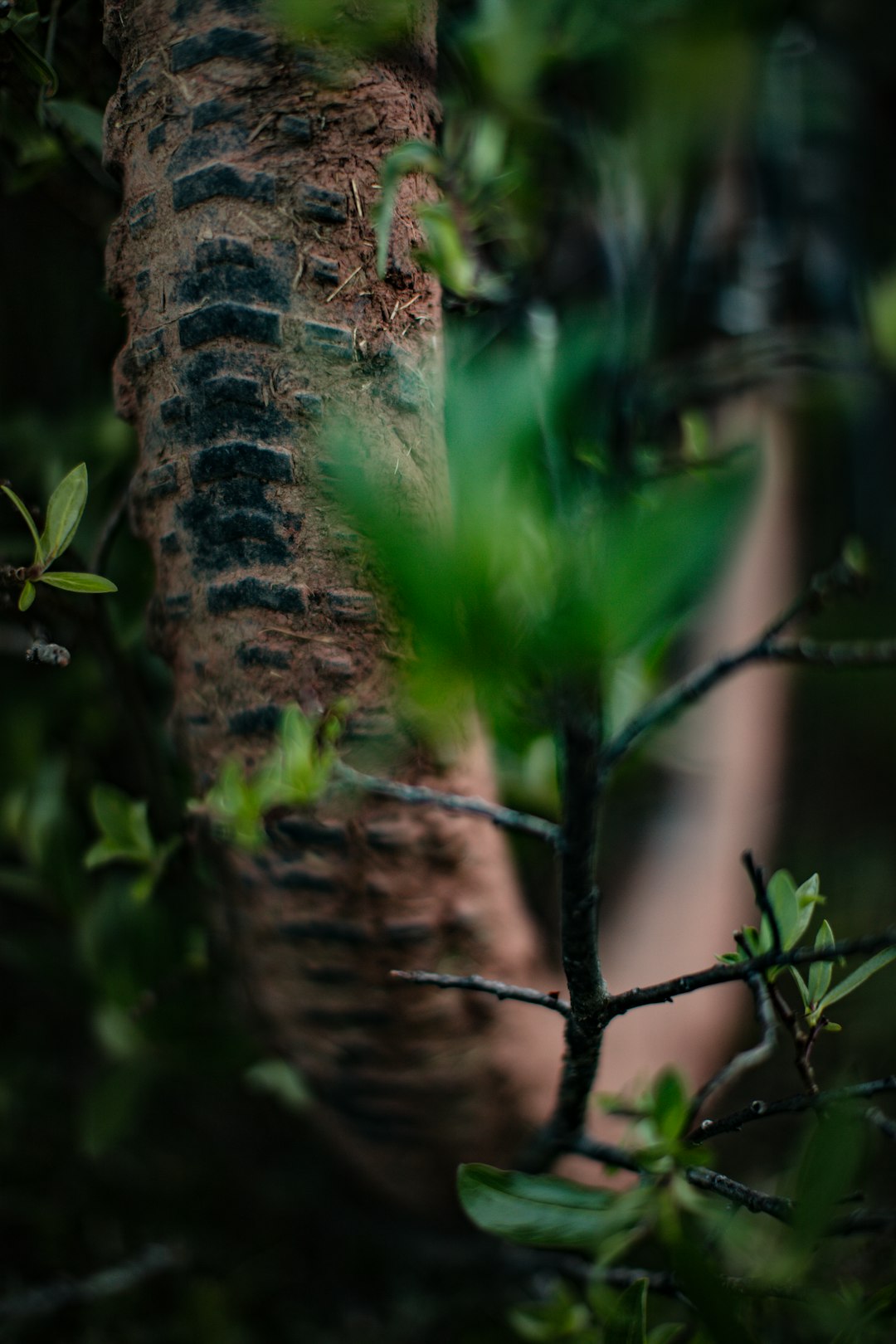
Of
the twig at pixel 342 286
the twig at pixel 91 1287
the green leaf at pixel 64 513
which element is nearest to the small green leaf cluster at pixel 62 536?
the green leaf at pixel 64 513

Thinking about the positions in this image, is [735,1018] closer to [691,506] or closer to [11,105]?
[691,506]

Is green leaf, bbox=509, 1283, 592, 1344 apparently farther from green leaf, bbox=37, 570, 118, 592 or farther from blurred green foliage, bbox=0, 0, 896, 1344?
green leaf, bbox=37, 570, 118, 592

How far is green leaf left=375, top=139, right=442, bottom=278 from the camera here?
1.07ft

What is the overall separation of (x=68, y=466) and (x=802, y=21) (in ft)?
2.56

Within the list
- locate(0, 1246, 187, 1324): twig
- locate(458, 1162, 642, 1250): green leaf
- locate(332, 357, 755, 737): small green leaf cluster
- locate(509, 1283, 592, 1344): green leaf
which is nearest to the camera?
locate(332, 357, 755, 737): small green leaf cluster

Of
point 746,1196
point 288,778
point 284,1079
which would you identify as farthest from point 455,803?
point 284,1079

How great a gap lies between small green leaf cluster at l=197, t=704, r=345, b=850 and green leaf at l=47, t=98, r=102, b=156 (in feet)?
1.00

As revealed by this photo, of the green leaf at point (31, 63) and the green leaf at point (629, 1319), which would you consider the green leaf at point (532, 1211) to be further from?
the green leaf at point (31, 63)

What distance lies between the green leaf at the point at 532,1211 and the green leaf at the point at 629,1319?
20 mm

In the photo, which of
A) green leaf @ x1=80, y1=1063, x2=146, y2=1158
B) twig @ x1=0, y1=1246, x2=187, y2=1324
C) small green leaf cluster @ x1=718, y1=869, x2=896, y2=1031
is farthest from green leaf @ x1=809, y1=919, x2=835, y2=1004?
twig @ x1=0, y1=1246, x2=187, y2=1324

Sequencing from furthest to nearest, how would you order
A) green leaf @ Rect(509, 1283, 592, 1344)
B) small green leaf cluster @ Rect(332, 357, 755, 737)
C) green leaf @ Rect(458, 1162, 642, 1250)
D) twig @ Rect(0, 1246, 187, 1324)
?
twig @ Rect(0, 1246, 187, 1324)
green leaf @ Rect(509, 1283, 592, 1344)
green leaf @ Rect(458, 1162, 642, 1250)
small green leaf cluster @ Rect(332, 357, 755, 737)

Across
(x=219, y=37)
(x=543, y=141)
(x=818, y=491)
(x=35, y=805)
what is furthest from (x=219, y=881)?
(x=818, y=491)

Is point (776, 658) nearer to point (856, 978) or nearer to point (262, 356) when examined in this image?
point (856, 978)

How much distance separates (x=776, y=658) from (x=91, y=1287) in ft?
1.94
